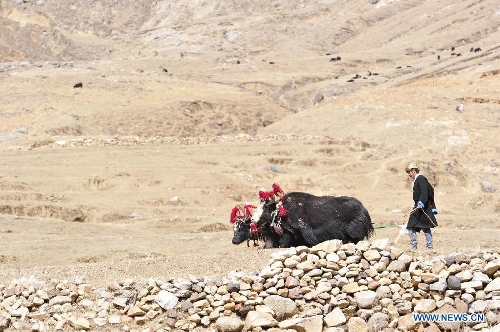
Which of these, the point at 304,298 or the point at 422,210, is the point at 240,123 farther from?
the point at 304,298

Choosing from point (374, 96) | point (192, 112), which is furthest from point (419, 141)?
point (192, 112)

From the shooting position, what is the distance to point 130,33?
325 feet

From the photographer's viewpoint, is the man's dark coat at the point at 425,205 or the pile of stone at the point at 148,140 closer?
the man's dark coat at the point at 425,205

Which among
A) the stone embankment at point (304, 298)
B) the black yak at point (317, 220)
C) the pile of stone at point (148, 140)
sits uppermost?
the pile of stone at point (148, 140)

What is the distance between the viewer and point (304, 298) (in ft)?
28.2

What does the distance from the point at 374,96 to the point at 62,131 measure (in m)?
17.1

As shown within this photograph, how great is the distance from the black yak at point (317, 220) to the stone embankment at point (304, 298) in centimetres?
308

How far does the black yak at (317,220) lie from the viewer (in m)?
12.0

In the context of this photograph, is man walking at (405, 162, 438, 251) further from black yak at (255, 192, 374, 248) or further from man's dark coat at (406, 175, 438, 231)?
black yak at (255, 192, 374, 248)

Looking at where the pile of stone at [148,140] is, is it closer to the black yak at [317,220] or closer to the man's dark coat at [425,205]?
the black yak at [317,220]

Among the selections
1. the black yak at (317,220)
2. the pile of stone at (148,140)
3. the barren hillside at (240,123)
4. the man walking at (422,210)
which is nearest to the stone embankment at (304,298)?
the man walking at (422,210)

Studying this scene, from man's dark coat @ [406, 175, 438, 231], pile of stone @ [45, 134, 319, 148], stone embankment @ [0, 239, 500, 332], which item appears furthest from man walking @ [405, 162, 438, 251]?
pile of stone @ [45, 134, 319, 148]

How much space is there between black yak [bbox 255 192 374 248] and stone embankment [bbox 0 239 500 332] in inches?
121

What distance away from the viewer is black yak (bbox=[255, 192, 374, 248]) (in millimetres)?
12031
